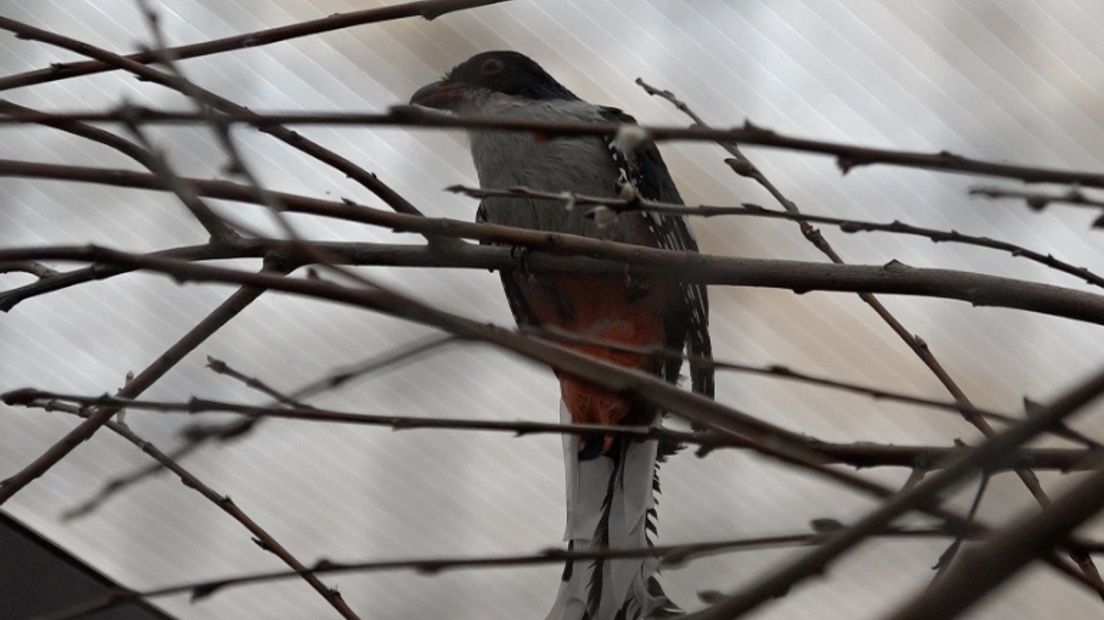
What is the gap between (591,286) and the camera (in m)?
1.75

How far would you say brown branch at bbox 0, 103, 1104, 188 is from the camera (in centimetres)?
51

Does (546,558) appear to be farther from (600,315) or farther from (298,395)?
(600,315)

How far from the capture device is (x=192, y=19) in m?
1.72

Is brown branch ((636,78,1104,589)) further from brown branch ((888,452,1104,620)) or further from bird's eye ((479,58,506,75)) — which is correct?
bird's eye ((479,58,506,75))

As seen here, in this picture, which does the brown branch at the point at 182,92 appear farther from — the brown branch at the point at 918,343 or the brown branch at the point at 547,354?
the brown branch at the point at 918,343

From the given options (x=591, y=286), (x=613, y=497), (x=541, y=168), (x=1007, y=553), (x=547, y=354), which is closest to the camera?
(x=1007, y=553)

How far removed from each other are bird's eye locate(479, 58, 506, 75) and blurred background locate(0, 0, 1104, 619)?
2cm

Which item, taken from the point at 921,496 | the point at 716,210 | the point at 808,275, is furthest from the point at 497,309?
the point at 921,496

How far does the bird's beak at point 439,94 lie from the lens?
1876 millimetres

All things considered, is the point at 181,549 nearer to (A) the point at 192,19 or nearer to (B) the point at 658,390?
(A) the point at 192,19

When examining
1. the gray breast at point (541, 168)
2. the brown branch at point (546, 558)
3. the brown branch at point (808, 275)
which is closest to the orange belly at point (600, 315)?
the gray breast at point (541, 168)

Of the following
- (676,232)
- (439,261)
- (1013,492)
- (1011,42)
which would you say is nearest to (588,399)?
(676,232)

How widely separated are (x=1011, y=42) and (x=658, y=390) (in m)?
1.33

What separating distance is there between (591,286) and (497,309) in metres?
0.31
